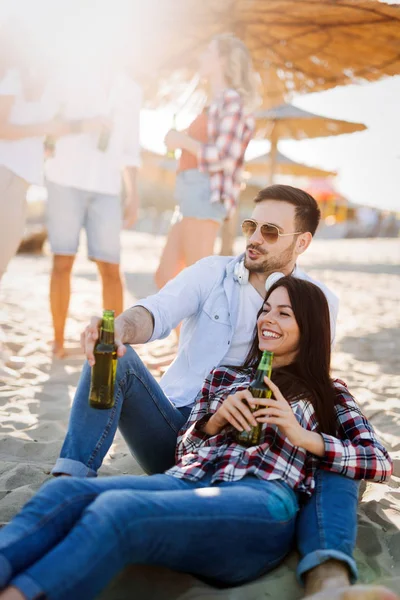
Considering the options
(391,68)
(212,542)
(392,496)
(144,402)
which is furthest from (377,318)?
(212,542)

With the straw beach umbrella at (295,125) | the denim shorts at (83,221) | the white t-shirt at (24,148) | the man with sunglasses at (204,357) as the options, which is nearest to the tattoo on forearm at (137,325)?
the man with sunglasses at (204,357)

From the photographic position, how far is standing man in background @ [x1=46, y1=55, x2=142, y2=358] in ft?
13.8

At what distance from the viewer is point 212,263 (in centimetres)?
271

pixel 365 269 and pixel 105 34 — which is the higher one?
pixel 105 34

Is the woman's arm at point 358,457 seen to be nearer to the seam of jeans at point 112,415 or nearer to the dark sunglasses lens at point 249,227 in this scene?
the seam of jeans at point 112,415

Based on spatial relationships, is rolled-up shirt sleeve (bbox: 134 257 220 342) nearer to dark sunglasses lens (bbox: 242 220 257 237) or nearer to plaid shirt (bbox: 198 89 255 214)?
dark sunglasses lens (bbox: 242 220 257 237)

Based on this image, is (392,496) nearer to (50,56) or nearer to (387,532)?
A: (387,532)

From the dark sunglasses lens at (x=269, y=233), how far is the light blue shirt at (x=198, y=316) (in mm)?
174

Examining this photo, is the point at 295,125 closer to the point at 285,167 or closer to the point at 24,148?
the point at 285,167

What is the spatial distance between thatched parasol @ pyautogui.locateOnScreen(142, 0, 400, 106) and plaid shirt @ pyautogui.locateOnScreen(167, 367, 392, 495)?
3663 millimetres

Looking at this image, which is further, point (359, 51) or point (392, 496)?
point (359, 51)

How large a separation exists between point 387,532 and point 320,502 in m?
0.47

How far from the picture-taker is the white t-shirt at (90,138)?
415 cm

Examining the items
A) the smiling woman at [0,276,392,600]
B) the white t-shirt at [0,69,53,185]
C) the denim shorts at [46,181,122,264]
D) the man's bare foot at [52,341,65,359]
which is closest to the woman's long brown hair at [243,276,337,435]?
the smiling woman at [0,276,392,600]
